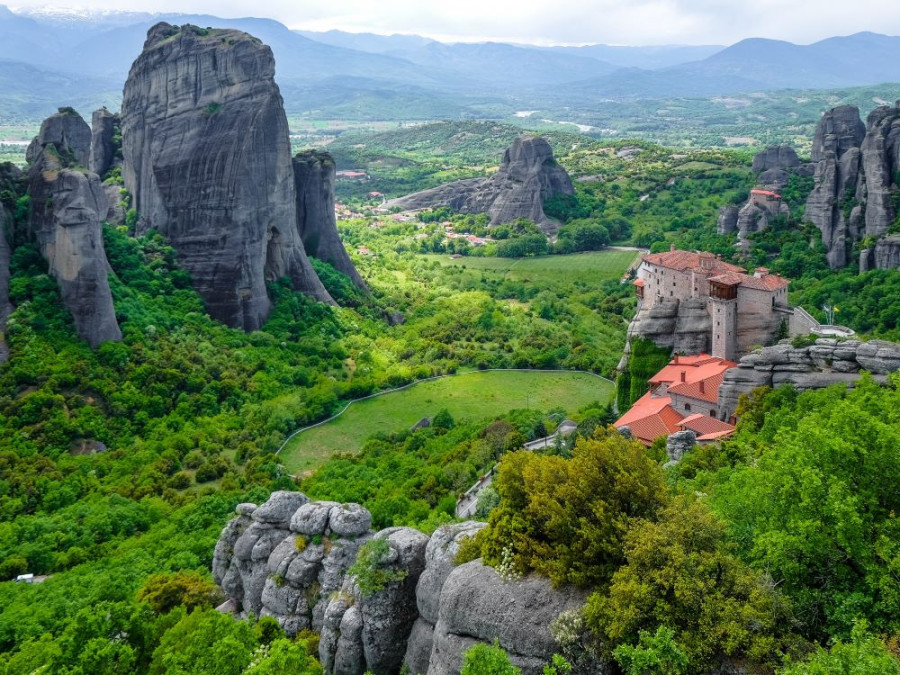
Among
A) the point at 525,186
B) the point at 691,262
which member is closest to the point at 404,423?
the point at 691,262

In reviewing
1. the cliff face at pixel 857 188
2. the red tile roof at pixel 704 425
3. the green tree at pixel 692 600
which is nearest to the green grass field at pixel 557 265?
the cliff face at pixel 857 188

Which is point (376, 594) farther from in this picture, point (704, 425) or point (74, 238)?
point (74, 238)

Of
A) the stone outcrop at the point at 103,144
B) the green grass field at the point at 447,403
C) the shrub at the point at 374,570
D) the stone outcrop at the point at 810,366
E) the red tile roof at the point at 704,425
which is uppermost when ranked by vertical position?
the stone outcrop at the point at 103,144

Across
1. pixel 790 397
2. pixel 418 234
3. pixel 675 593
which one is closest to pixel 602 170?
pixel 418 234

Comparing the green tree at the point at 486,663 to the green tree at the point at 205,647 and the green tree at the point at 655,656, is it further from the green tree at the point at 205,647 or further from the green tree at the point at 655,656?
the green tree at the point at 205,647

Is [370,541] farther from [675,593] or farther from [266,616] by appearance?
[675,593]

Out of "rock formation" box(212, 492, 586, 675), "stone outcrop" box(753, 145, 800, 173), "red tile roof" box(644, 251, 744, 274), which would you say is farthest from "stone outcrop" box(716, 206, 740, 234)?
"rock formation" box(212, 492, 586, 675)
